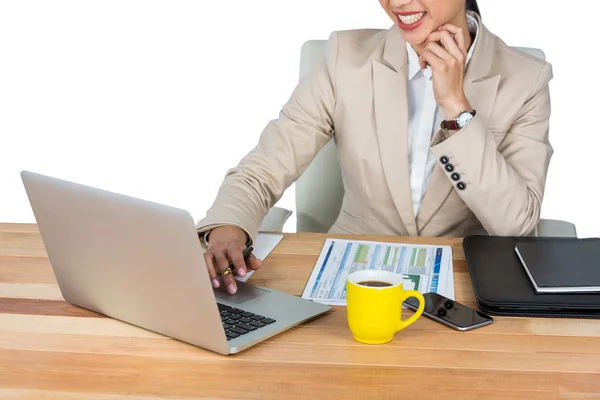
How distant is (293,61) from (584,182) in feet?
5.00

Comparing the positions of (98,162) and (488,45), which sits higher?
(488,45)

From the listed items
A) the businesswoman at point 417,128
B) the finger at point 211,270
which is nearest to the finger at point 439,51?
the businesswoman at point 417,128

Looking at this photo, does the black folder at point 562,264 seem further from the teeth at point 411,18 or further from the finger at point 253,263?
the teeth at point 411,18

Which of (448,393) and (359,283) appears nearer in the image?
(448,393)

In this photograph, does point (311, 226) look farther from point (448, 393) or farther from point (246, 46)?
point (246, 46)

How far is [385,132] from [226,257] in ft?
2.12

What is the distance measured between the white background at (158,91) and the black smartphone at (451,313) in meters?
2.55

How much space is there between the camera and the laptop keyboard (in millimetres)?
1333

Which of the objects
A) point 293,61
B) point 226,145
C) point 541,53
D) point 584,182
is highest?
point 541,53

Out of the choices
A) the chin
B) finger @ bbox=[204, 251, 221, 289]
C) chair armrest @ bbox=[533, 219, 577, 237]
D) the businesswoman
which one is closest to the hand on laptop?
finger @ bbox=[204, 251, 221, 289]

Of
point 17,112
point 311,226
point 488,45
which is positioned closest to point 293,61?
point 17,112

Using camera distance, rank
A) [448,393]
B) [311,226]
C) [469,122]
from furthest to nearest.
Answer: [311,226] → [469,122] → [448,393]

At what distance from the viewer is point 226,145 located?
4148mm

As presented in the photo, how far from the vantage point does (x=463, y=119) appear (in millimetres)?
1896
